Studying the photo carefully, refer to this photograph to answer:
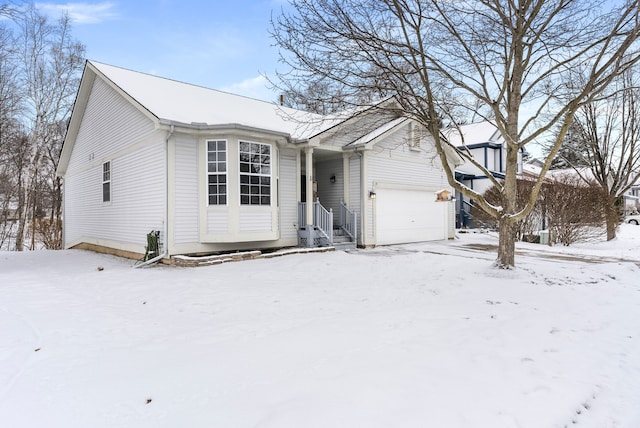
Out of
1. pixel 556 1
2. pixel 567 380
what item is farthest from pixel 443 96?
pixel 567 380

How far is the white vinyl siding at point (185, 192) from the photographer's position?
9.38 m

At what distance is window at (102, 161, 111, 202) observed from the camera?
1268 cm

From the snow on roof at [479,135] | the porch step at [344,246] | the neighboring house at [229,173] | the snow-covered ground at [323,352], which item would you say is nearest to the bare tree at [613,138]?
the neighboring house at [229,173]

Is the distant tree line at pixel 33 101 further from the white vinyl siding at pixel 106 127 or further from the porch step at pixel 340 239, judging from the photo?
the porch step at pixel 340 239

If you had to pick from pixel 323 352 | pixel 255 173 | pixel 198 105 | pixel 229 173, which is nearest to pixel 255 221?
pixel 255 173

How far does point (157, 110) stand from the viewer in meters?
9.39

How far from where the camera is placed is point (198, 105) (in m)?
11.4

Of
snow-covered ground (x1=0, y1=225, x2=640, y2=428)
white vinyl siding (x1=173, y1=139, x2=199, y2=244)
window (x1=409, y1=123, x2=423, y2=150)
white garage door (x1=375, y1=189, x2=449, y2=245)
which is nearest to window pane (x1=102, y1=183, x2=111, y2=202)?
white vinyl siding (x1=173, y1=139, x2=199, y2=244)

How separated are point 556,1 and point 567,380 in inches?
295

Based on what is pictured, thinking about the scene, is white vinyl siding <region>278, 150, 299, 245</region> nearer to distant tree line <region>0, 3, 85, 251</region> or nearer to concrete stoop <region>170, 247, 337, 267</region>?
concrete stoop <region>170, 247, 337, 267</region>

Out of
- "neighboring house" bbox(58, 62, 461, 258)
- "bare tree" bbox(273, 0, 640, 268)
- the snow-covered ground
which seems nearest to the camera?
the snow-covered ground

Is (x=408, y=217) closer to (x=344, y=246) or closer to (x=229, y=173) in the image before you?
(x=344, y=246)

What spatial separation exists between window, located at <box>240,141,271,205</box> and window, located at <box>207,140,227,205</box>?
0.43 metres

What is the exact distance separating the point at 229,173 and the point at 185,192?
47.1 inches
